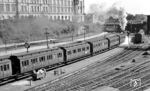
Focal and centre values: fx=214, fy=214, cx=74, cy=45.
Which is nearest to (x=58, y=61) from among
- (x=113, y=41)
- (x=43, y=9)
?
(x=113, y=41)

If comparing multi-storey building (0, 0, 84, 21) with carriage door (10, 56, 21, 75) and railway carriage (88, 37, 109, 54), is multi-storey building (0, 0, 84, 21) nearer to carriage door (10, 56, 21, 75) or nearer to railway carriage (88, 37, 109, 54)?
railway carriage (88, 37, 109, 54)

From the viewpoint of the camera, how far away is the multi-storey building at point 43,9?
6382 cm

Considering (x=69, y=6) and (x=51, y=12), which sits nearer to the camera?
(x=51, y=12)

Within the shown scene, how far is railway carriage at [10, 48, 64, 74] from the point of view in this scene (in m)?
25.5

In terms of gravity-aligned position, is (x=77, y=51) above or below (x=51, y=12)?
below

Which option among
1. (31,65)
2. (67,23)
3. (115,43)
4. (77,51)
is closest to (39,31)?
(67,23)

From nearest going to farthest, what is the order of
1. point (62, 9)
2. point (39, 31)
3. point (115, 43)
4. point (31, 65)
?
point (31, 65)
point (115, 43)
point (39, 31)
point (62, 9)

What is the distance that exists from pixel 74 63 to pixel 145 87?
14979 millimetres

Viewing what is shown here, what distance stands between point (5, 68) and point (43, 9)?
56.1 metres

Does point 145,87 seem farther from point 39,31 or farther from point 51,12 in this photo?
point 51,12

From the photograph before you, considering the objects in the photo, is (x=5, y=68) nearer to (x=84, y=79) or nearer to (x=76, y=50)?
(x=84, y=79)

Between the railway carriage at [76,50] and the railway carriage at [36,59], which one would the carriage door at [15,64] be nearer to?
the railway carriage at [36,59]

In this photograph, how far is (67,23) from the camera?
257 feet
